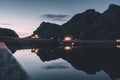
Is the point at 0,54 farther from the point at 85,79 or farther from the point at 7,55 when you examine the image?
the point at 85,79

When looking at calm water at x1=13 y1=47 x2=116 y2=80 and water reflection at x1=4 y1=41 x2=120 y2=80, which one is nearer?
calm water at x1=13 y1=47 x2=116 y2=80

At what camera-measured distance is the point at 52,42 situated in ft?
257

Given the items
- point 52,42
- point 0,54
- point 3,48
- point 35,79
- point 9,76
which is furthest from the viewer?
point 52,42

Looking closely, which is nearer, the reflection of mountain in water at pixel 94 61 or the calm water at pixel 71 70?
the calm water at pixel 71 70

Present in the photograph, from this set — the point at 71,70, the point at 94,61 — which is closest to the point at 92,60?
the point at 94,61

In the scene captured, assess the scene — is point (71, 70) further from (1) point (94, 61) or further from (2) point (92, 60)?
(2) point (92, 60)

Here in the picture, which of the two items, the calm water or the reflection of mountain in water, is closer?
the calm water

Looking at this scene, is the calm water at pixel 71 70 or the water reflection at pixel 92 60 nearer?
the calm water at pixel 71 70

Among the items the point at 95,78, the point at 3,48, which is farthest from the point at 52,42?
the point at 3,48

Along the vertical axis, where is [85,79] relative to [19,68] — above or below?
below

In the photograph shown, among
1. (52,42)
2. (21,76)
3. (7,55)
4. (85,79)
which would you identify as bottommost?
(52,42)

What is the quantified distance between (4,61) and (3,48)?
2.31 feet

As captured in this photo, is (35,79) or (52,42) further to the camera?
(52,42)

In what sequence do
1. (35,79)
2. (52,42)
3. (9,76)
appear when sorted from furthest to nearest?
(52,42) → (35,79) → (9,76)
